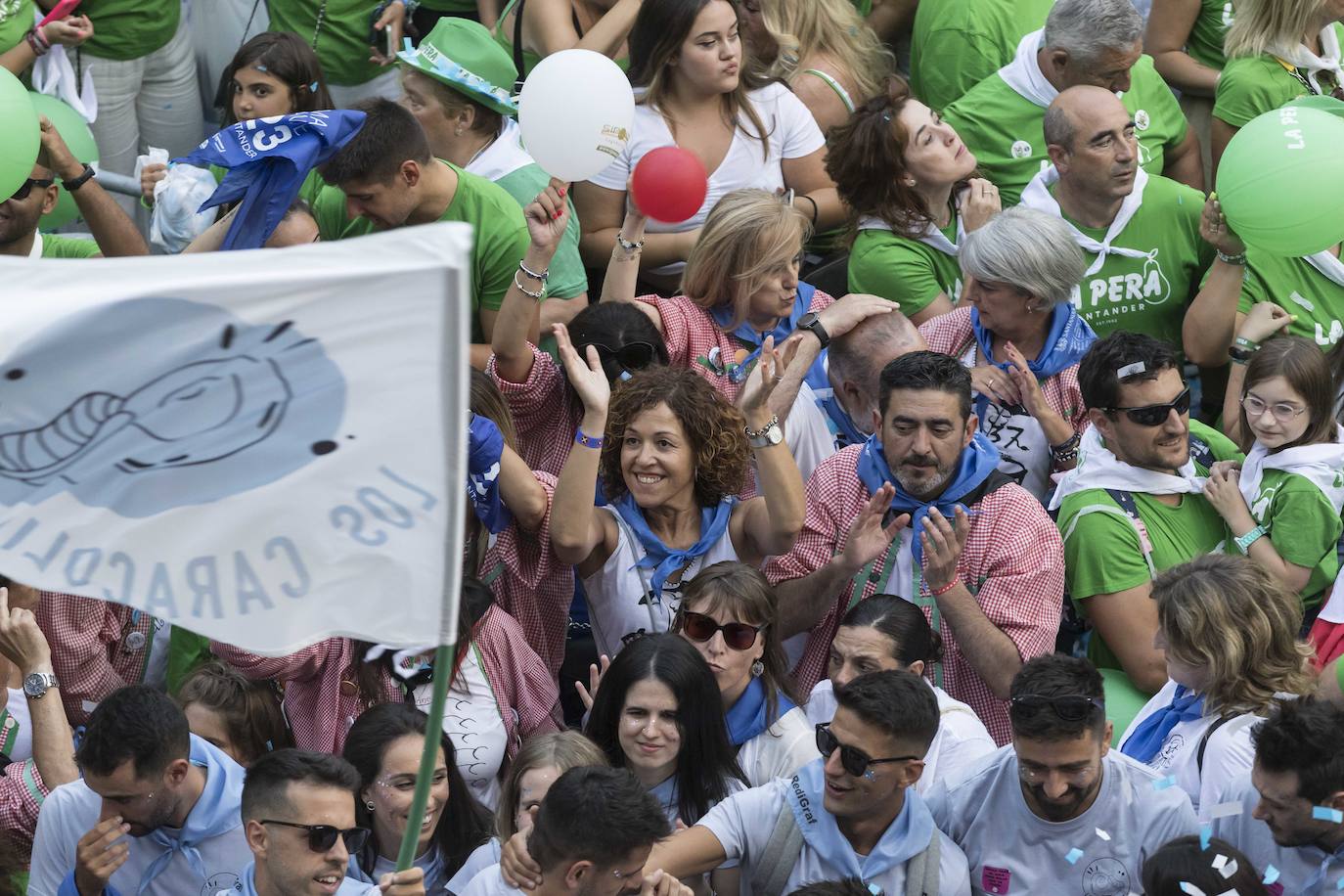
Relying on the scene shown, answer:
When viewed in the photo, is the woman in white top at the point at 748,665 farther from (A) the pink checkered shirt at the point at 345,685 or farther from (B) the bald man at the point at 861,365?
(B) the bald man at the point at 861,365

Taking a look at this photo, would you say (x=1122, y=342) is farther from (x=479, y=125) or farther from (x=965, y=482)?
(x=479, y=125)

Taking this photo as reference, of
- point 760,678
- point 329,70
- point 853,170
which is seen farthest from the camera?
point 329,70

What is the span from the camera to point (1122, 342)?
520 centimetres

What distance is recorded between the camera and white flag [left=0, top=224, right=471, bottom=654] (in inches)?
115

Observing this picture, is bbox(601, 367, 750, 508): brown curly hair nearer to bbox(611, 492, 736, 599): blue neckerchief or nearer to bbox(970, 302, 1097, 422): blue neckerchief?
bbox(611, 492, 736, 599): blue neckerchief

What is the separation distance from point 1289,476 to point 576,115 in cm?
216

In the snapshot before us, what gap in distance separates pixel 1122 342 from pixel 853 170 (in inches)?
48.1

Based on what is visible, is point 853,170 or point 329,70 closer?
point 853,170

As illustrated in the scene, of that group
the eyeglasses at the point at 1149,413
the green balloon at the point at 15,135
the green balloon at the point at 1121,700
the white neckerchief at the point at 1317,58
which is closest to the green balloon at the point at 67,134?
the green balloon at the point at 15,135

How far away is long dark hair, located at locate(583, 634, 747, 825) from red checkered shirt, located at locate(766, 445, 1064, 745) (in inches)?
25.5

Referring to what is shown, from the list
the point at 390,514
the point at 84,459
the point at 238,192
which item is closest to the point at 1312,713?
the point at 390,514

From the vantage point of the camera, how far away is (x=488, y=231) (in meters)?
5.75

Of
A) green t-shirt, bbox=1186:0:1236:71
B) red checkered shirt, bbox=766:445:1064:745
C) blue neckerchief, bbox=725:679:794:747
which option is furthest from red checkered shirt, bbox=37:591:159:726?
Result: green t-shirt, bbox=1186:0:1236:71

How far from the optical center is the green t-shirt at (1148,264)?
19.7 feet
